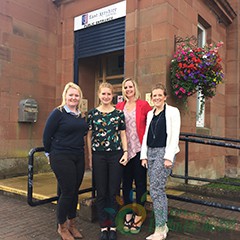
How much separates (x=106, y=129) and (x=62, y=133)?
0.50 m

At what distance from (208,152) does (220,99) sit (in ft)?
5.31

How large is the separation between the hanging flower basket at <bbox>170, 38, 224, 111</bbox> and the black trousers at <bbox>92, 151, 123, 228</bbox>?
2323 millimetres

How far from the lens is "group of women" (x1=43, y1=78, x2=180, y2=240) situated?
3.29 m

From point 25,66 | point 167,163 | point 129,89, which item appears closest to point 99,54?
point 25,66

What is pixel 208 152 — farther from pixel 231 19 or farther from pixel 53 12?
pixel 53 12

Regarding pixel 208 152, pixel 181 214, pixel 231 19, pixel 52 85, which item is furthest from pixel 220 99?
pixel 181 214

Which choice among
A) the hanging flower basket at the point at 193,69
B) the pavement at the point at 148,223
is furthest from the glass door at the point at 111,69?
the pavement at the point at 148,223

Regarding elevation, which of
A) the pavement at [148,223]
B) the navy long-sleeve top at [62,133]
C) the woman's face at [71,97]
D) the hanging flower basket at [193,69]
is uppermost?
the hanging flower basket at [193,69]

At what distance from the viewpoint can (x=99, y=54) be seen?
261 inches

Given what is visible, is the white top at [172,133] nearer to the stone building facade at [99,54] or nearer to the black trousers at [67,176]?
the black trousers at [67,176]

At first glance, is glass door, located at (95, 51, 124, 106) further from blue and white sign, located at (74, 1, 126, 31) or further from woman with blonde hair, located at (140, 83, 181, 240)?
woman with blonde hair, located at (140, 83, 181, 240)

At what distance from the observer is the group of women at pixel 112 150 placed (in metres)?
3.29

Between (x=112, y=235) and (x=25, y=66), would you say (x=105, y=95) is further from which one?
(x=25, y=66)

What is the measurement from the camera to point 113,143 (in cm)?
342
